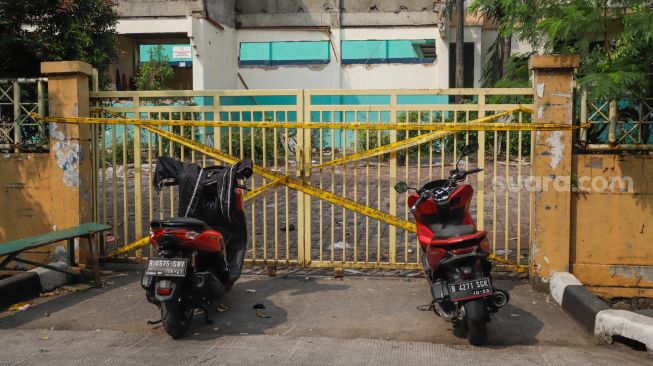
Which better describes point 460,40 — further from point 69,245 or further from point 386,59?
point 69,245

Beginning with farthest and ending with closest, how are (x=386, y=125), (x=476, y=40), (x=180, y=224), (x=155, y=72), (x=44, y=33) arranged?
1. (x=476, y=40)
2. (x=155, y=72)
3. (x=44, y=33)
4. (x=386, y=125)
5. (x=180, y=224)

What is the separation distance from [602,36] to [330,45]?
1915 centimetres

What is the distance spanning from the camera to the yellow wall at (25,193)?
732 cm

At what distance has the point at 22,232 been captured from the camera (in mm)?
7391

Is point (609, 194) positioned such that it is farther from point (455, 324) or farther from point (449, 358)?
point (449, 358)

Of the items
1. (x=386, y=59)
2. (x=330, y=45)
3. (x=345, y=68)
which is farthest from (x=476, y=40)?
(x=330, y=45)

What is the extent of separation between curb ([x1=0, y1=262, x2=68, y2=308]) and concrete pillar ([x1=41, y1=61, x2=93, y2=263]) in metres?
0.62

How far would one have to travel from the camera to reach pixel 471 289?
4.86m

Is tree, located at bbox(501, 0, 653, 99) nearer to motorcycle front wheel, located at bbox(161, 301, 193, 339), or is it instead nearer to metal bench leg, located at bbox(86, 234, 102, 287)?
motorcycle front wheel, located at bbox(161, 301, 193, 339)

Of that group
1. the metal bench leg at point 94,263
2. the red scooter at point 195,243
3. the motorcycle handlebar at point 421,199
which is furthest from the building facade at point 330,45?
the motorcycle handlebar at point 421,199

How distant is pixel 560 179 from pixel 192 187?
355cm

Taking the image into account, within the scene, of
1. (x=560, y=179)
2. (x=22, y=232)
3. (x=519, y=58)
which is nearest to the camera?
(x=560, y=179)

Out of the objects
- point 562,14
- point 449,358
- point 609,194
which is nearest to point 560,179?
point 609,194

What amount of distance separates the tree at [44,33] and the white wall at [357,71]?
16094 millimetres
